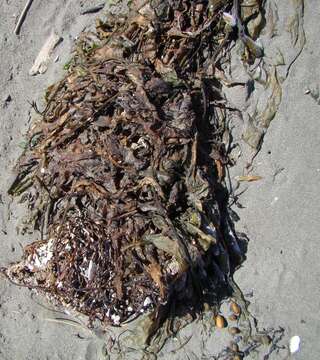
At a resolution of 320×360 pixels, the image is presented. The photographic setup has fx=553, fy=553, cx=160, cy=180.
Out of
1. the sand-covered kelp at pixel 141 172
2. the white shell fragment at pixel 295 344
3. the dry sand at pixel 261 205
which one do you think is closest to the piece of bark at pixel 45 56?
the dry sand at pixel 261 205

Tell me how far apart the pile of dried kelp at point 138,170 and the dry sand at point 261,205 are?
0.45 ft

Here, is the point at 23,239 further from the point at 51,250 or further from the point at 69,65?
the point at 69,65

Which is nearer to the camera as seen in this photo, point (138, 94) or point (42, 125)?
A: point (138, 94)

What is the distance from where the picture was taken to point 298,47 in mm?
2533

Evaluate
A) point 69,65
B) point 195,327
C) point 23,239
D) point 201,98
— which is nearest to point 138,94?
point 201,98

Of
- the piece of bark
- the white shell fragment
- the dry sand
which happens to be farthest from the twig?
the white shell fragment

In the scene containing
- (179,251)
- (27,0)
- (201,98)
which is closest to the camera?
(179,251)

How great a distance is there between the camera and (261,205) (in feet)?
8.55

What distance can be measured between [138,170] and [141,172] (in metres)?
0.02

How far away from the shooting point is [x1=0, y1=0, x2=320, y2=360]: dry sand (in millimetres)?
2535

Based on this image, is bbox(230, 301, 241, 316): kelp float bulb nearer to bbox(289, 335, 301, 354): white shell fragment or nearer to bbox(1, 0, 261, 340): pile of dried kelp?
bbox(1, 0, 261, 340): pile of dried kelp

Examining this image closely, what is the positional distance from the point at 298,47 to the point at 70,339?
5.82ft

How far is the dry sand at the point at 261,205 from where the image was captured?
2.54 meters

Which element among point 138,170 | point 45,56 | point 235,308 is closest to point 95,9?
point 45,56
